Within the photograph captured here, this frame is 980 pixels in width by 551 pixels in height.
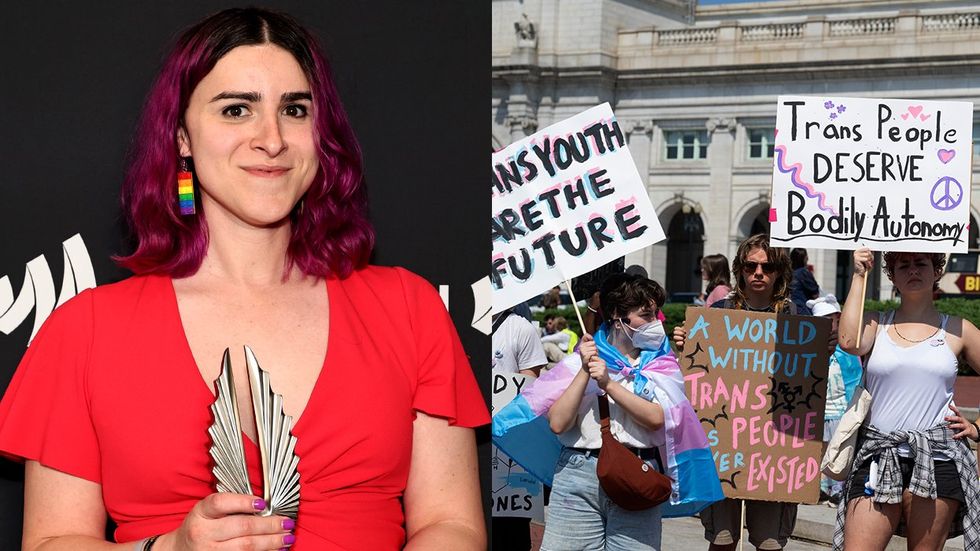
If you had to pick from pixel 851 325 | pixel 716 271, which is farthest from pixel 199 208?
pixel 716 271

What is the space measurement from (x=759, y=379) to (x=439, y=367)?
13.7ft

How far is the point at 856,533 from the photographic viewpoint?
5184 millimetres

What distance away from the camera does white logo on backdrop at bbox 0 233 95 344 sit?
1.98 metres

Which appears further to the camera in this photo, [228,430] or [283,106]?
[283,106]

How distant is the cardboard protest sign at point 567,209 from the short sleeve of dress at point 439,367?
138 inches

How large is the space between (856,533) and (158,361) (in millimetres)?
3950

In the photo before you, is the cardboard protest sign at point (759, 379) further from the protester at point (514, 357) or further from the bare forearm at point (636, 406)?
the bare forearm at point (636, 406)

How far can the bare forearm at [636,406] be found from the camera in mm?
4809

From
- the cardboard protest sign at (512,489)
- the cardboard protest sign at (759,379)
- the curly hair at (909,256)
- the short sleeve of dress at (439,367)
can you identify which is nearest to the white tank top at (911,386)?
the curly hair at (909,256)

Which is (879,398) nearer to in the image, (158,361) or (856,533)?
(856,533)

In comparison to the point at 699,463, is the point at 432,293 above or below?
above

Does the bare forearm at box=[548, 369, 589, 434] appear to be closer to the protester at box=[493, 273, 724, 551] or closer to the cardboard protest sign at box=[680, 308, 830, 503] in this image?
the protester at box=[493, 273, 724, 551]

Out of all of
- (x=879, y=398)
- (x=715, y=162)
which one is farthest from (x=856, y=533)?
(x=715, y=162)

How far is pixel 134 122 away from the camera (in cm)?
204
